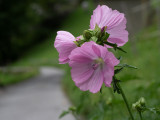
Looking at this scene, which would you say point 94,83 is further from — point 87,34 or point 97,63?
point 87,34

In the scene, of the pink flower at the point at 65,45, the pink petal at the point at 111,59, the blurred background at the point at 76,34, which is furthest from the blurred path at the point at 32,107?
the pink petal at the point at 111,59

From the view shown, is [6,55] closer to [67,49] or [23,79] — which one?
[23,79]

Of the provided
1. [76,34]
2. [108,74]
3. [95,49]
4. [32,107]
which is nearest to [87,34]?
[95,49]

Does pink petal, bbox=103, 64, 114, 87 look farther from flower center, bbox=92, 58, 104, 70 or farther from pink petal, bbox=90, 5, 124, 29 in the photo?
pink petal, bbox=90, 5, 124, 29

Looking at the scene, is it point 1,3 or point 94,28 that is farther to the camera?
point 1,3

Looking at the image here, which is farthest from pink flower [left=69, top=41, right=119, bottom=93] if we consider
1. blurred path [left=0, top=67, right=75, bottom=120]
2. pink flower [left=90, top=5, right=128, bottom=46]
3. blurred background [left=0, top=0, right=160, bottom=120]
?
blurred path [left=0, top=67, right=75, bottom=120]

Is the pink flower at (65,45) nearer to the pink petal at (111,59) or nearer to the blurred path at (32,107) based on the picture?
the pink petal at (111,59)

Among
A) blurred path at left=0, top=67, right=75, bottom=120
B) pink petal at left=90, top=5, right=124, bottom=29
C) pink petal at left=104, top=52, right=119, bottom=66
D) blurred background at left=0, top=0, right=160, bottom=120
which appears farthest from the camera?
blurred path at left=0, top=67, right=75, bottom=120

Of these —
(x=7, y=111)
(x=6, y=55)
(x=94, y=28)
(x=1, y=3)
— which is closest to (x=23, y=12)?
(x=1, y=3)
